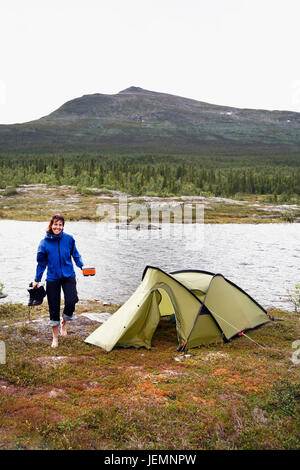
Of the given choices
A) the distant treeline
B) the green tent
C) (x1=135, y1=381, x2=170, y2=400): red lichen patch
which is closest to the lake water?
the green tent

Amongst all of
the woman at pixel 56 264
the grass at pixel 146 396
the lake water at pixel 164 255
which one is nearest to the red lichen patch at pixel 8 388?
the grass at pixel 146 396

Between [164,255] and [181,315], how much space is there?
775 inches

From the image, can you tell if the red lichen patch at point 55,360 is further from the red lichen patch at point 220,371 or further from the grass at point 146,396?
the red lichen patch at point 220,371

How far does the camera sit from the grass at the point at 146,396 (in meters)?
5.98

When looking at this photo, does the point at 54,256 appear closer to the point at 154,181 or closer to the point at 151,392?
the point at 151,392

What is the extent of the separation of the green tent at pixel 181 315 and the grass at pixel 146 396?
1.09ft

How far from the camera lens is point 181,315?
35.2ft

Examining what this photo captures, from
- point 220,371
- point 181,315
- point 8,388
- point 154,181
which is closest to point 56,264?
point 8,388

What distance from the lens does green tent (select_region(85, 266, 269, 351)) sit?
10484 mm

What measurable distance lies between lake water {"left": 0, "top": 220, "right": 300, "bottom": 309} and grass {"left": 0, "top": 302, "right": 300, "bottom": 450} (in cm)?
762

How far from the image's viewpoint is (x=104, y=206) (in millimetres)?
67375

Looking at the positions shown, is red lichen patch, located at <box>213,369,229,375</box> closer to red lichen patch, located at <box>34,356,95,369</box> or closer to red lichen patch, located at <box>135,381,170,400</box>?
red lichen patch, located at <box>135,381,170,400</box>
